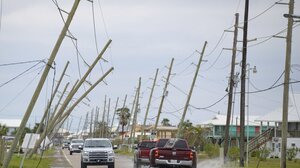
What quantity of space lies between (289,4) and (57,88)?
30353mm

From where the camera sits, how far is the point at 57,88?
193 ft

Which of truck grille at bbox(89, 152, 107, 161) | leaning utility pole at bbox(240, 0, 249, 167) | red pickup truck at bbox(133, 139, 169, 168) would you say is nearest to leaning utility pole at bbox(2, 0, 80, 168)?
red pickup truck at bbox(133, 139, 169, 168)

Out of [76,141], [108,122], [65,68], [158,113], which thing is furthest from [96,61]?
[108,122]

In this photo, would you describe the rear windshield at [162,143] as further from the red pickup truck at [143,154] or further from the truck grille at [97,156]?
the truck grille at [97,156]

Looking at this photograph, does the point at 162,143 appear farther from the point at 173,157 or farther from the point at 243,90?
the point at 243,90

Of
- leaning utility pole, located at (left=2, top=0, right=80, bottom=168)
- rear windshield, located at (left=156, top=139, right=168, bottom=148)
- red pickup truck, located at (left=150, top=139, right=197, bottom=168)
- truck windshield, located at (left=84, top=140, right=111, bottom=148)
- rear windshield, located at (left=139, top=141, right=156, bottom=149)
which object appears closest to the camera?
leaning utility pole, located at (left=2, top=0, right=80, bottom=168)

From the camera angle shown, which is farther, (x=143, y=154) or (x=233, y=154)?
(x=233, y=154)

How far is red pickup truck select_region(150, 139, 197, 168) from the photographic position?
101ft

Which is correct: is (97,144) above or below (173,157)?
above

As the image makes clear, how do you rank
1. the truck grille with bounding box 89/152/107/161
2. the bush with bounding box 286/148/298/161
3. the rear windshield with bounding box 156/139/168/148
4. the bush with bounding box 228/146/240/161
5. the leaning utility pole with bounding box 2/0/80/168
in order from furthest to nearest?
1. the bush with bounding box 286/148/298/161
2. the bush with bounding box 228/146/240/161
3. the truck grille with bounding box 89/152/107/161
4. the rear windshield with bounding box 156/139/168/148
5. the leaning utility pole with bounding box 2/0/80/168

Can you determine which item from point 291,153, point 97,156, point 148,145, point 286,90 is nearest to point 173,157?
point 148,145

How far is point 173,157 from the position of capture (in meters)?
30.8

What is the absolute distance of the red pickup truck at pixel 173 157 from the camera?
30.6 m

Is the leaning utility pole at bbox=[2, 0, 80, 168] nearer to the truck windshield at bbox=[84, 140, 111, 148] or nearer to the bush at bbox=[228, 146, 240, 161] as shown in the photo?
the truck windshield at bbox=[84, 140, 111, 148]
